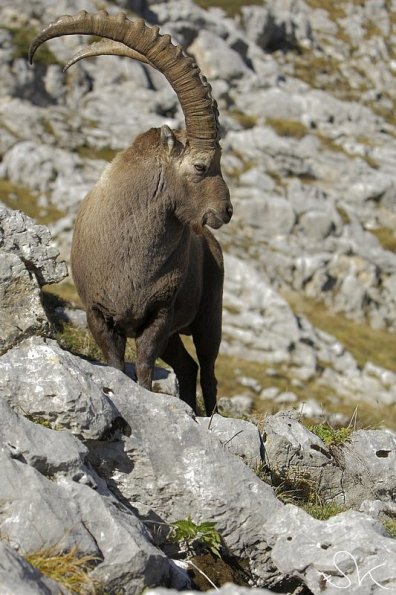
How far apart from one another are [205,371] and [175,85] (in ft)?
17.2


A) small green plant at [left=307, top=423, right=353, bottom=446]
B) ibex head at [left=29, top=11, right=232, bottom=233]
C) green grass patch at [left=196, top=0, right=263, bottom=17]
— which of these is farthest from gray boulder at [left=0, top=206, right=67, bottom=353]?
green grass patch at [left=196, top=0, right=263, bottom=17]

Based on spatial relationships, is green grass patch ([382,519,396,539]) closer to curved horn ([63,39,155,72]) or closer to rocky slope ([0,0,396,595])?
rocky slope ([0,0,396,595])

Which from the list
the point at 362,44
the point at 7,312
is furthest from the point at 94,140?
the point at 362,44

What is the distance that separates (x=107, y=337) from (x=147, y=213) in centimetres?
175

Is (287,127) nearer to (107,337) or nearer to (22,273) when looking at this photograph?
(107,337)

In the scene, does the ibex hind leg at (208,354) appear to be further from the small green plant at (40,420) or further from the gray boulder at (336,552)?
the small green plant at (40,420)

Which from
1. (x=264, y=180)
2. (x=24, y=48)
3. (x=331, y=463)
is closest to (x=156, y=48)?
(x=331, y=463)

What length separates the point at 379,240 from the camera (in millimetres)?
67562

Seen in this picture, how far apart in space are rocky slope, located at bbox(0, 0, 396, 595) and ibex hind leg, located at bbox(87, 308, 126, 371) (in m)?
1.10

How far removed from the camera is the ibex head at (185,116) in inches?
366

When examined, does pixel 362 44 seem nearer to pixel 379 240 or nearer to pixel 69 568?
pixel 379 240

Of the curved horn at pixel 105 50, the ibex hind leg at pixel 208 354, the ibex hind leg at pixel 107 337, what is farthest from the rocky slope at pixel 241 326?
the curved horn at pixel 105 50

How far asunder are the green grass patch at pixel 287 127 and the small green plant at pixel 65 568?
266 ft

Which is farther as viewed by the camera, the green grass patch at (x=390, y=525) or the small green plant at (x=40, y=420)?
the green grass patch at (x=390, y=525)
